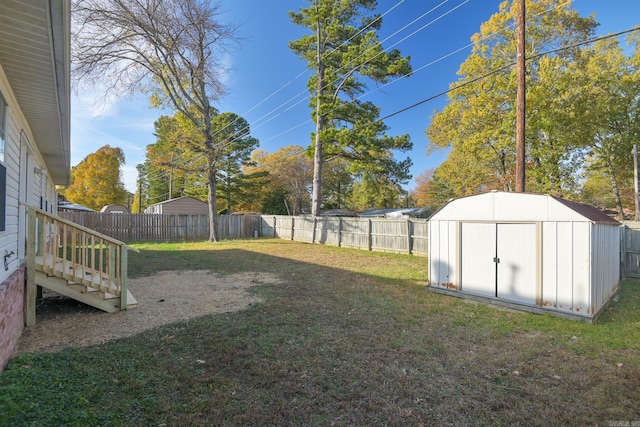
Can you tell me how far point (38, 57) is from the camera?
329 centimetres

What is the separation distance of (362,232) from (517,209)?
9.15 meters

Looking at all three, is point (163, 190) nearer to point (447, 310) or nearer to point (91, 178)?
point (91, 178)

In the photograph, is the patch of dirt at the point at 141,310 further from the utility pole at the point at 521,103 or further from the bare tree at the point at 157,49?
the bare tree at the point at 157,49

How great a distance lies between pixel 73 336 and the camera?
380 cm

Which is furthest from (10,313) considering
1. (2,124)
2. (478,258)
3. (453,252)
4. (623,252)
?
(623,252)

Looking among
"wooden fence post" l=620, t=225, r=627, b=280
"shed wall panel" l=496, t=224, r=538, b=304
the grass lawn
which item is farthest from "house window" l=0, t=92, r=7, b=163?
"wooden fence post" l=620, t=225, r=627, b=280

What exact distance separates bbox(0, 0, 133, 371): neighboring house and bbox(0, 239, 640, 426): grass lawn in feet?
3.26

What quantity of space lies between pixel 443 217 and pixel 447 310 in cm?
194

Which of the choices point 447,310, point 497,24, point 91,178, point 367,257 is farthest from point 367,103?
point 91,178

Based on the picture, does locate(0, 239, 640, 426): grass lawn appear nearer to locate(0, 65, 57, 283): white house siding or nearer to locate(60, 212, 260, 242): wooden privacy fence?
locate(0, 65, 57, 283): white house siding

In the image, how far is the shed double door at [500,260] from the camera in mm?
5152

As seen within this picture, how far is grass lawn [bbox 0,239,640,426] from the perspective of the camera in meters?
2.36

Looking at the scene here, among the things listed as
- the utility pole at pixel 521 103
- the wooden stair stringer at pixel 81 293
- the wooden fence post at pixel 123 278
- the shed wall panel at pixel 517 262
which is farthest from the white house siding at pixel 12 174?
the utility pole at pixel 521 103

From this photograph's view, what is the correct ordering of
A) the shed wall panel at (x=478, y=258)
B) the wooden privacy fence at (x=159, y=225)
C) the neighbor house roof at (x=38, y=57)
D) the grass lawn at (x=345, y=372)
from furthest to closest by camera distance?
the wooden privacy fence at (x=159, y=225) → the shed wall panel at (x=478, y=258) → the neighbor house roof at (x=38, y=57) → the grass lawn at (x=345, y=372)
